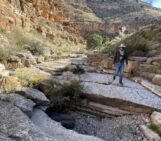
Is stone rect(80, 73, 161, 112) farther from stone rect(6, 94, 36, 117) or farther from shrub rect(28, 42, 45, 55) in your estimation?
shrub rect(28, 42, 45, 55)

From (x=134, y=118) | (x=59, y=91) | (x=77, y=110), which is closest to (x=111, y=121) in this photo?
(x=134, y=118)

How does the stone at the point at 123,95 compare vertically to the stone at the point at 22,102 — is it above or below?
below

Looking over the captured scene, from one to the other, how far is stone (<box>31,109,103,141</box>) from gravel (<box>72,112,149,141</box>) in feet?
3.22

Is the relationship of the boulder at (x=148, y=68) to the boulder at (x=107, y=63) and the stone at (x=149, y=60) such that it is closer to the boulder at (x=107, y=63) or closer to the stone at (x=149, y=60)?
the stone at (x=149, y=60)

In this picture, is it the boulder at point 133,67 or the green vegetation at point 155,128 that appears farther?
the boulder at point 133,67

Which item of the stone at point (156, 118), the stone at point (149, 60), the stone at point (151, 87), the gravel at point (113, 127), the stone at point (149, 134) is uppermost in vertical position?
the stone at point (149, 60)

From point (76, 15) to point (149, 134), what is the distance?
5457 cm

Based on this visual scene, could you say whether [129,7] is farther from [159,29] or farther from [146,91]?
[146,91]

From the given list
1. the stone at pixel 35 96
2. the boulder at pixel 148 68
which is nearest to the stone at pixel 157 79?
the boulder at pixel 148 68

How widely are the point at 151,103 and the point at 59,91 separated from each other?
2746 millimetres

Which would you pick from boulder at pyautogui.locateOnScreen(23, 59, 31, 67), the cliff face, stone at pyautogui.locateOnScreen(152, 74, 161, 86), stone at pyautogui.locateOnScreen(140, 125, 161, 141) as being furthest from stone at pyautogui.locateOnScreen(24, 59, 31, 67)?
the cliff face

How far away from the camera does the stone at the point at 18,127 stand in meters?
5.84

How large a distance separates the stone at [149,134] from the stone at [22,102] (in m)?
2.76

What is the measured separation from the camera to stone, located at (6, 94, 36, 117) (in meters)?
7.36
